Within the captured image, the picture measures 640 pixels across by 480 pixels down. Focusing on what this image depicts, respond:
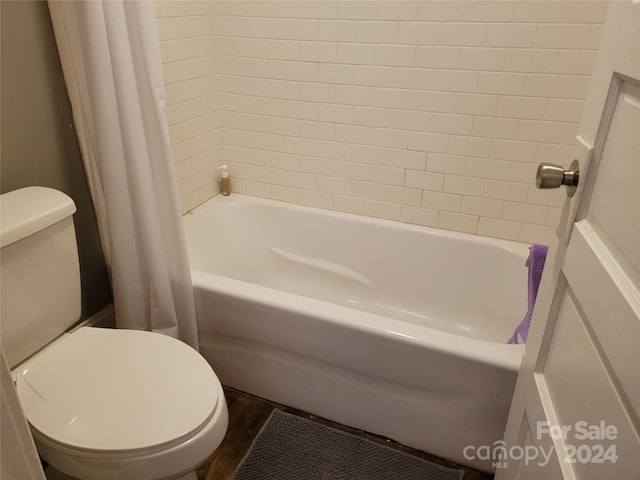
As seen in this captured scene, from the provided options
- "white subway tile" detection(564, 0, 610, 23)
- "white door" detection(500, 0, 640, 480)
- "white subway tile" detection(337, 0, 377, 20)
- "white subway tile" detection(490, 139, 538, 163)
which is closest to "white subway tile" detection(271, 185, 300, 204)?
"white subway tile" detection(337, 0, 377, 20)

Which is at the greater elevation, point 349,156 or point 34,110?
point 34,110

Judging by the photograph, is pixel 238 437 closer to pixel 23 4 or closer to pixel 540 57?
pixel 23 4

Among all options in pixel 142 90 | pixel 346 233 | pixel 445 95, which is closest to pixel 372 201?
pixel 346 233

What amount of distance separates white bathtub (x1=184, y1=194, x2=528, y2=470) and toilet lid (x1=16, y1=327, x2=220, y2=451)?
0.35 meters

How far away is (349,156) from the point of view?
2105 mm

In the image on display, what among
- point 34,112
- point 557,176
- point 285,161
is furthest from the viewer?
point 285,161

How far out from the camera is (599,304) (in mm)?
671

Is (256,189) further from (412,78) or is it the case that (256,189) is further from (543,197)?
(543,197)

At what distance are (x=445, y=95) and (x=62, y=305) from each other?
1492 mm

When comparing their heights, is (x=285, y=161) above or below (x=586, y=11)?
below

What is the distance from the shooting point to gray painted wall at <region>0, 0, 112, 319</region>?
129 cm

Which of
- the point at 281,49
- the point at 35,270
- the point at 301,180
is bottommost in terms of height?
the point at 301,180

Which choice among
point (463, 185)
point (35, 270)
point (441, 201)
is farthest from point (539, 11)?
point (35, 270)

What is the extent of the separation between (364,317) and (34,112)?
1122 millimetres
